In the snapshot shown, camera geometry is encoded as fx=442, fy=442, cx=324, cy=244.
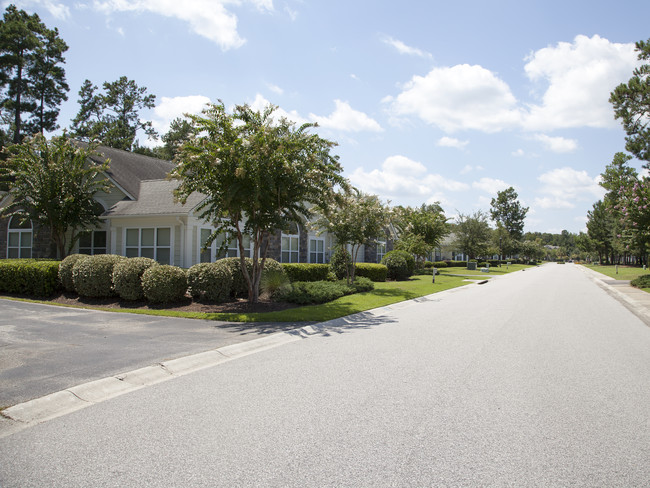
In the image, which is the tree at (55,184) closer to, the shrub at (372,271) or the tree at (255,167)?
the tree at (255,167)

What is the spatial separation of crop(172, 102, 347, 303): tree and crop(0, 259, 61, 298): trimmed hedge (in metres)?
6.24

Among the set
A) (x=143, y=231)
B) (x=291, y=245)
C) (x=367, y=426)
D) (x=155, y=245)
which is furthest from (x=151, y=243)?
(x=367, y=426)

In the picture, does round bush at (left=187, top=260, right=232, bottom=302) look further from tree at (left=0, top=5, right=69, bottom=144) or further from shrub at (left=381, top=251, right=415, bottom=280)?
tree at (left=0, top=5, right=69, bottom=144)

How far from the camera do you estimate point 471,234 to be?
4888 centimetres

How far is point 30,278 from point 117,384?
12.7 metres

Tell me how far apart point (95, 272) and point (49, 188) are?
7067 millimetres

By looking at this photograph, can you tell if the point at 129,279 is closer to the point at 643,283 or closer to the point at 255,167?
the point at 255,167

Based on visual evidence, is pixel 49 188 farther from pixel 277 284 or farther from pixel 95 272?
pixel 277 284

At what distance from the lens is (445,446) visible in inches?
153

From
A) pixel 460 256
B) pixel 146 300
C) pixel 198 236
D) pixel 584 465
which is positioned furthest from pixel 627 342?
pixel 460 256

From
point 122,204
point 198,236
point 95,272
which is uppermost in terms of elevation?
point 122,204

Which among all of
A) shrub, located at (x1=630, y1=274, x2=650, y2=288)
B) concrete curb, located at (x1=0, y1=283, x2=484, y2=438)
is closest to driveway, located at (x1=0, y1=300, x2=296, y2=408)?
concrete curb, located at (x1=0, y1=283, x2=484, y2=438)

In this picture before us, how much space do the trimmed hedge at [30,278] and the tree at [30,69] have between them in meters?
31.3

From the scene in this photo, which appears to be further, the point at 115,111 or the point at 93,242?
the point at 115,111
